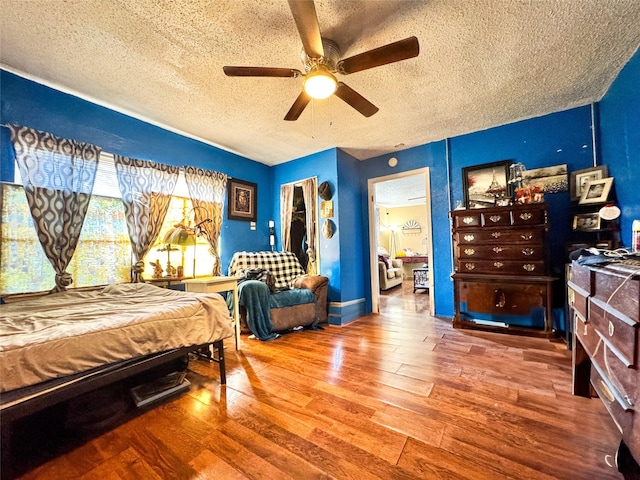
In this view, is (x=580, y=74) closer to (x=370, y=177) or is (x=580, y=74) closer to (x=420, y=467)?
(x=370, y=177)

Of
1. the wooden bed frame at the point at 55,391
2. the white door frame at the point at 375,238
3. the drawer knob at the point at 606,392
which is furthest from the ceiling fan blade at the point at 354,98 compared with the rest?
the wooden bed frame at the point at 55,391

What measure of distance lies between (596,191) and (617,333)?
2463mm

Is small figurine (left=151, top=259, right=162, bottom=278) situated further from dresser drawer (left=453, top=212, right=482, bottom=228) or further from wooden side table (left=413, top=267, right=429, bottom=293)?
wooden side table (left=413, top=267, right=429, bottom=293)

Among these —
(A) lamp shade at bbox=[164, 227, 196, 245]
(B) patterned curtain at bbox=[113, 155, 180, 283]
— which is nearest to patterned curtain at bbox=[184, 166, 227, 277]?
(B) patterned curtain at bbox=[113, 155, 180, 283]

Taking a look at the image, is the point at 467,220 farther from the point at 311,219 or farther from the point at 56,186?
the point at 56,186

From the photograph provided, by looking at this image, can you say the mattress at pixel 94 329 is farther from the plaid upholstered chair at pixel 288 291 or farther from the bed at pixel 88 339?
the plaid upholstered chair at pixel 288 291

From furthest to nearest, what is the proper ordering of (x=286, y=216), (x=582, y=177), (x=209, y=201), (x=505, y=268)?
1. (x=286, y=216)
2. (x=209, y=201)
3. (x=505, y=268)
4. (x=582, y=177)

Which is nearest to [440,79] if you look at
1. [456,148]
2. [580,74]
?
[580,74]

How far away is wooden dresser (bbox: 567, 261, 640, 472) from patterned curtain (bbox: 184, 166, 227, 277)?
138 inches

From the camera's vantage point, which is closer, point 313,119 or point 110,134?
point 110,134

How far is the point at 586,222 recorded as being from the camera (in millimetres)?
2521

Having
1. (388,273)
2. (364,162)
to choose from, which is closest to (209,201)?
(364,162)

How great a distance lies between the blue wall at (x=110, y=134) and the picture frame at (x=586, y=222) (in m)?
4.07

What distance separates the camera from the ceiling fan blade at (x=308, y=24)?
116cm
